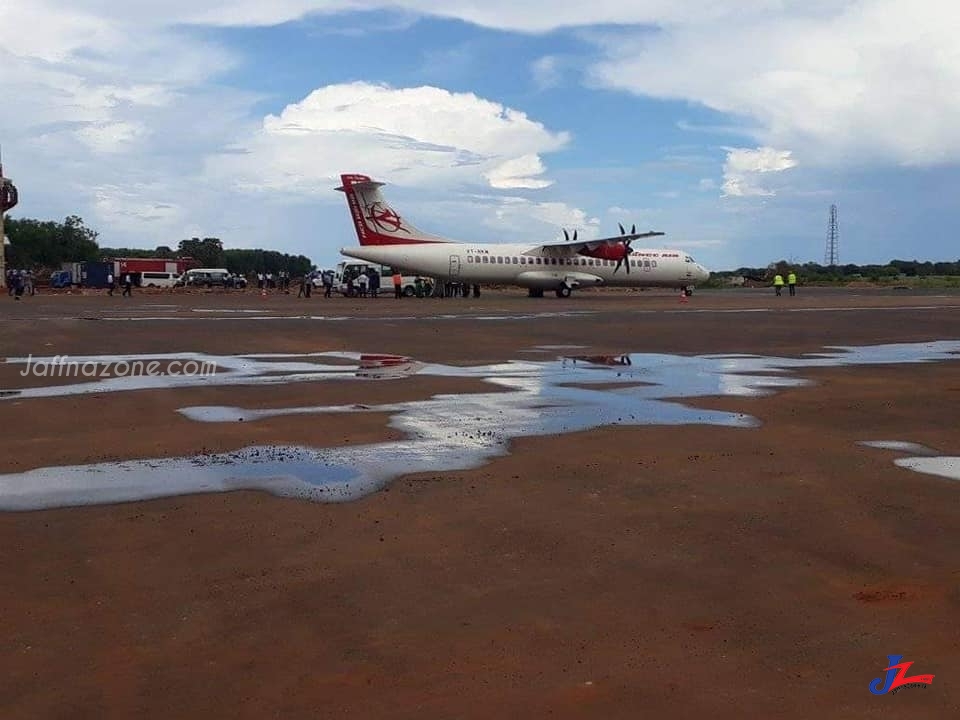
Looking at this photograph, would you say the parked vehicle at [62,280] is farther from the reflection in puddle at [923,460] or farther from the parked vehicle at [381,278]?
the reflection in puddle at [923,460]

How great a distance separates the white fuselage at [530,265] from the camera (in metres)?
50.7

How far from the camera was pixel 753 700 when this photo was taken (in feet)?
12.8

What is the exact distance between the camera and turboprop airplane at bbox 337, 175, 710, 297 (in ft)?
167

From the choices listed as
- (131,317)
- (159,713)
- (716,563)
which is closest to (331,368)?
(716,563)

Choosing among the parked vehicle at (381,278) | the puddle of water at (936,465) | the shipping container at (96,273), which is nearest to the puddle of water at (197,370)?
the puddle of water at (936,465)

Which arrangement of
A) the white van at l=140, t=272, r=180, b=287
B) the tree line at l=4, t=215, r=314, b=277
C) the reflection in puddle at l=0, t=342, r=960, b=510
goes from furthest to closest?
the tree line at l=4, t=215, r=314, b=277 → the white van at l=140, t=272, r=180, b=287 → the reflection in puddle at l=0, t=342, r=960, b=510

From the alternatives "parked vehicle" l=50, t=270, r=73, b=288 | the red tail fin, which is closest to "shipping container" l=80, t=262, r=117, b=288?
"parked vehicle" l=50, t=270, r=73, b=288

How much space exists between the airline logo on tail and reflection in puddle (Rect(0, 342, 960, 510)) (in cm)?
3301

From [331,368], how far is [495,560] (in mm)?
11134

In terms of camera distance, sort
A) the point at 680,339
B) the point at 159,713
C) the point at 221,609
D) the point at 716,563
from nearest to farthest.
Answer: the point at 159,713
the point at 221,609
the point at 716,563
the point at 680,339

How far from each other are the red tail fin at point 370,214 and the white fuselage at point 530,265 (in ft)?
2.39

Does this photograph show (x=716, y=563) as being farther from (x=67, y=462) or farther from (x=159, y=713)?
(x=67, y=462)

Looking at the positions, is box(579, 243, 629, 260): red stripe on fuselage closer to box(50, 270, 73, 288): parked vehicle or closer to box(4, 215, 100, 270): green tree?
box(50, 270, 73, 288): parked vehicle

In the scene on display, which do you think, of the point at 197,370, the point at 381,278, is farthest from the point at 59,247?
the point at 197,370
